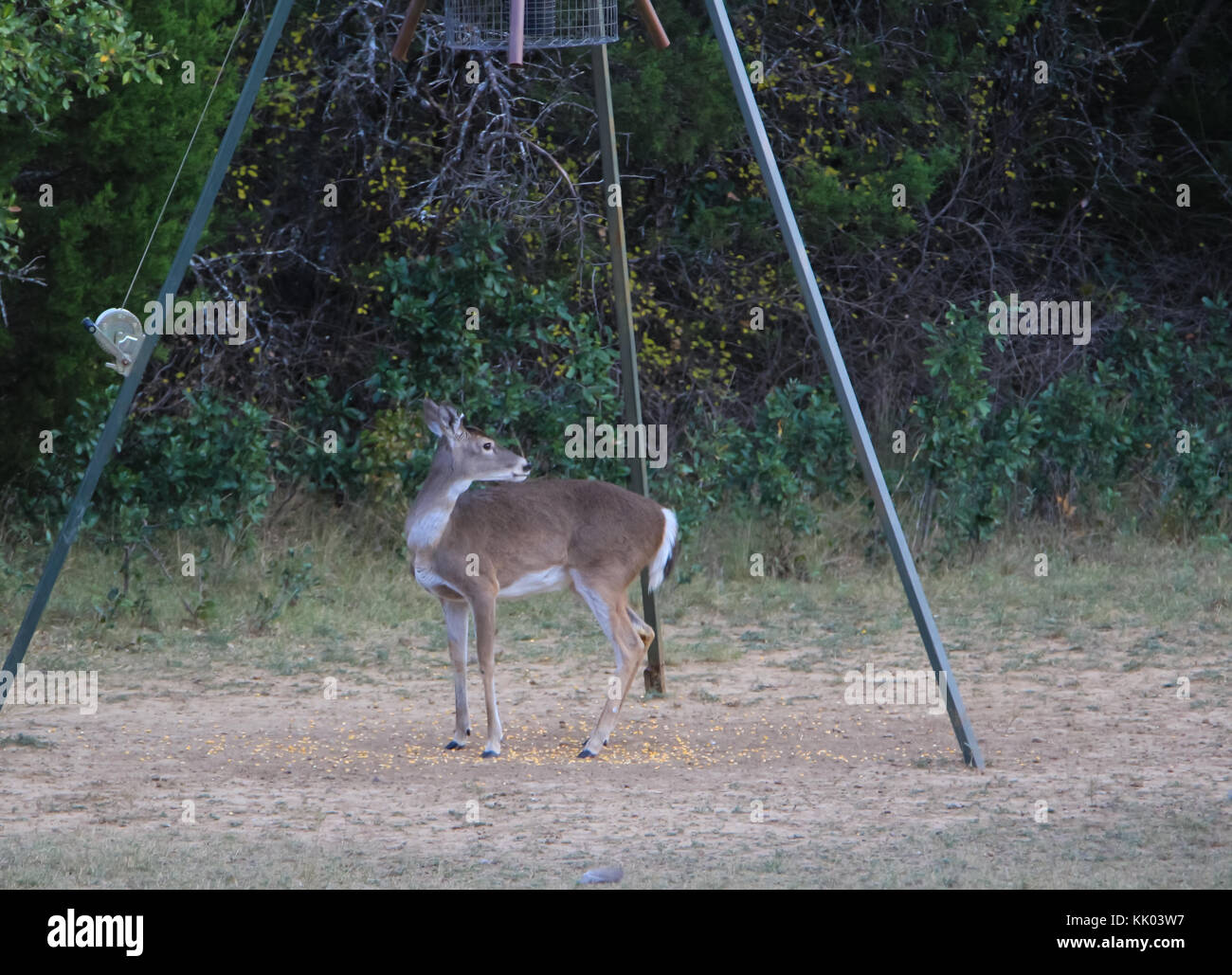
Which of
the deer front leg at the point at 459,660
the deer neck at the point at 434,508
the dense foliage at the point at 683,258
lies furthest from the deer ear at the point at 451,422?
the dense foliage at the point at 683,258

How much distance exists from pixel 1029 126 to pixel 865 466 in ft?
29.6

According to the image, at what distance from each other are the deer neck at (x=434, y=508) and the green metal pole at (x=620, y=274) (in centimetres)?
93

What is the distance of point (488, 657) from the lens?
741 cm

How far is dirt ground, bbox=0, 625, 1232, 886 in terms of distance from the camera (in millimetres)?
5766

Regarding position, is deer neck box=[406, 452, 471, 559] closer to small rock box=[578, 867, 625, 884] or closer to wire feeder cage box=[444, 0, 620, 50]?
wire feeder cage box=[444, 0, 620, 50]

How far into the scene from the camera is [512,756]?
23.9 ft

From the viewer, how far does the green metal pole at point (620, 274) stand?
7.99 m

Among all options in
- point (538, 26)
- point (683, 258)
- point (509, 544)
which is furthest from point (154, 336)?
point (683, 258)

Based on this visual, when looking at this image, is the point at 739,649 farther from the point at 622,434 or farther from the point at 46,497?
the point at 46,497

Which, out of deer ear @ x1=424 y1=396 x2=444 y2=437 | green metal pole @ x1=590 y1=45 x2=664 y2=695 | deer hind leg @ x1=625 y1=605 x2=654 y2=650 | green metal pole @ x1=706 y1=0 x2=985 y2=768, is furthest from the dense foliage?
green metal pole @ x1=706 y1=0 x2=985 y2=768

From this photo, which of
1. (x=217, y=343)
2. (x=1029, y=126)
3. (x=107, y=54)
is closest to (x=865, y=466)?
(x=107, y=54)

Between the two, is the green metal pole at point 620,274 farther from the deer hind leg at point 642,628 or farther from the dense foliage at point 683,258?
the dense foliage at point 683,258

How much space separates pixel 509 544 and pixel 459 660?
0.54 meters

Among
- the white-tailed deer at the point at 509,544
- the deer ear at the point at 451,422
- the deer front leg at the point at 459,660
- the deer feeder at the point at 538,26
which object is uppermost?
the deer feeder at the point at 538,26
